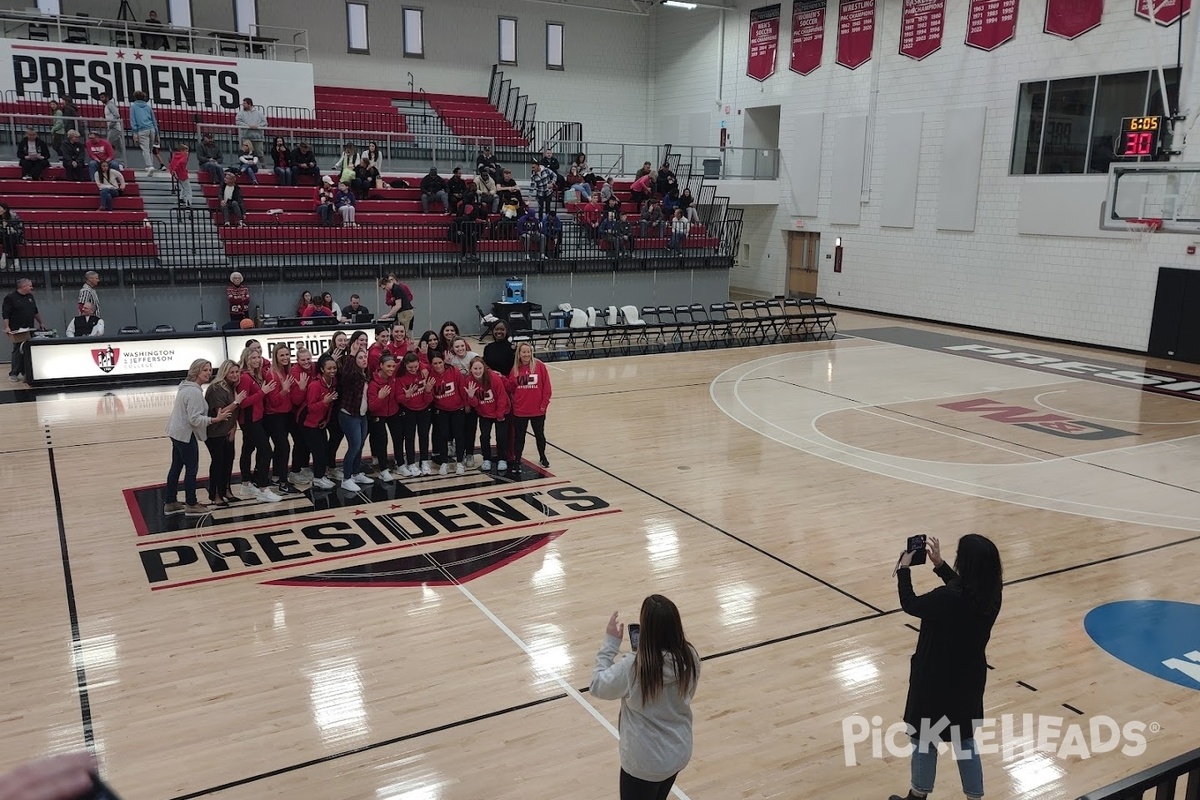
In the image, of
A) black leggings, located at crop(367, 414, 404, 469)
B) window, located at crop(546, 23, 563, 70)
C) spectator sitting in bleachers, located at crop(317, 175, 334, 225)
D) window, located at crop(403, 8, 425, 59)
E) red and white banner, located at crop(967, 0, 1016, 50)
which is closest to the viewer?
black leggings, located at crop(367, 414, 404, 469)

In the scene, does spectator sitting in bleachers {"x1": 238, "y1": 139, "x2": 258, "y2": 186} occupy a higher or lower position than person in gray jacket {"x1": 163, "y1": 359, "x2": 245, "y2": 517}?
higher

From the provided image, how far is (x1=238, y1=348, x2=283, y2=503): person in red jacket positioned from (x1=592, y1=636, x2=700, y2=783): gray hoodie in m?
6.32

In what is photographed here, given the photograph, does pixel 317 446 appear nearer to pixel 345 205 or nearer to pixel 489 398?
pixel 489 398

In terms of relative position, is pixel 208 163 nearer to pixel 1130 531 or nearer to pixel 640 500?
pixel 640 500

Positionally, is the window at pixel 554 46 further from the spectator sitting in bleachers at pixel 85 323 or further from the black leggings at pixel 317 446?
the black leggings at pixel 317 446

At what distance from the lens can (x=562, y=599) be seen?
23.5 ft

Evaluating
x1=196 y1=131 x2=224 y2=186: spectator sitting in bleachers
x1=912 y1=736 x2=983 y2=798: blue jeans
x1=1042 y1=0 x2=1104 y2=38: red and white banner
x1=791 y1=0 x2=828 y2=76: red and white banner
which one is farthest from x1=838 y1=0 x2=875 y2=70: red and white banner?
x1=912 y1=736 x2=983 y2=798: blue jeans

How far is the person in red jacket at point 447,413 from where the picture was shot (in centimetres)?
989

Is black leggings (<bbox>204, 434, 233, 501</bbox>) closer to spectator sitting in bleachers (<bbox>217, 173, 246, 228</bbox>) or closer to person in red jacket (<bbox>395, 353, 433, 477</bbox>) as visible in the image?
person in red jacket (<bbox>395, 353, 433, 477</bbox>)

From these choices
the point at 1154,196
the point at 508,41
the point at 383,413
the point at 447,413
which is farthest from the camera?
the point at 508,41

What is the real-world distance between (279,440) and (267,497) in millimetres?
580

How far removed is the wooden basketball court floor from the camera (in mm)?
5121

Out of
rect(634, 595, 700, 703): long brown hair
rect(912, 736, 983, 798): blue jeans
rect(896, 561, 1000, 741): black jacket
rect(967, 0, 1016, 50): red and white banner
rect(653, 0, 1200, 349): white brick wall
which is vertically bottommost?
rect(912, 736, 983, 798): blue jeans

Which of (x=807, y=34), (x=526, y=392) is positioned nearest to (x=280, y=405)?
(x=526, y=392)
